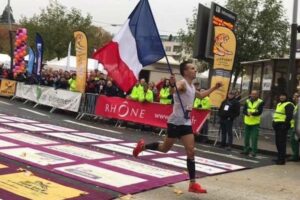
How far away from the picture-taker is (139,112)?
59.1ft

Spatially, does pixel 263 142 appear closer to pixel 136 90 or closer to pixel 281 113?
pixel 281 113

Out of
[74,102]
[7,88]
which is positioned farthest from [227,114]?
[7,88]

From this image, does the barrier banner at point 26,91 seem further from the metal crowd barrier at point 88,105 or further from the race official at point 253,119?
the race official at point 253,119

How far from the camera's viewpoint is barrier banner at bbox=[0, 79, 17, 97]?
84.5 ft

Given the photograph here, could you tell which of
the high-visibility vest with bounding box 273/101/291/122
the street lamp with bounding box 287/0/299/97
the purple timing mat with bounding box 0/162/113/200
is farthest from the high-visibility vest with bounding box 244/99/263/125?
the purple timing mat with bounding box 0/162/113/200

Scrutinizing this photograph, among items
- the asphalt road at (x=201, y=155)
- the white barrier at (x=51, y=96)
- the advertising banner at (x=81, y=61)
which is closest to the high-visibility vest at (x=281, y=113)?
the asphalt road at (x=201, y=155)

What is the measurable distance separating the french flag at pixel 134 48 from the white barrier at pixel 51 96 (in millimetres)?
10155

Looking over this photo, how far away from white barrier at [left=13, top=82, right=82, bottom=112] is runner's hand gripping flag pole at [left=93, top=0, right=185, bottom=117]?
10.2 meters

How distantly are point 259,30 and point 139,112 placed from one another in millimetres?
20096

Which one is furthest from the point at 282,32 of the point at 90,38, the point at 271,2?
the point at 90,38

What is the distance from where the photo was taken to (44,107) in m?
22.9

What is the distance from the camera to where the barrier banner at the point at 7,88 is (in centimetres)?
2575

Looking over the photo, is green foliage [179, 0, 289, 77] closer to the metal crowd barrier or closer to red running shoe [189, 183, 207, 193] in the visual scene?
the metal crowd barrier

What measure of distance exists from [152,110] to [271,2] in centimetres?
2056
